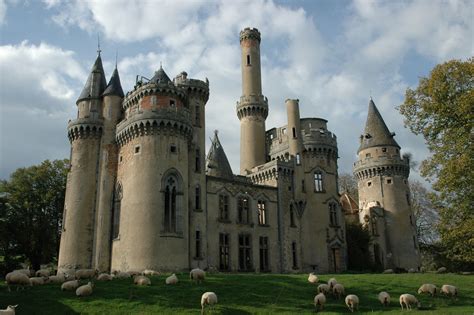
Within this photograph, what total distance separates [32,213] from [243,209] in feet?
70.6

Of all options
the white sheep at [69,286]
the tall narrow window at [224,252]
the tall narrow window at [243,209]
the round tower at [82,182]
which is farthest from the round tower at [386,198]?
the white sheep at [69,286]

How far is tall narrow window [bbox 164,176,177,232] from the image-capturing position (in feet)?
122

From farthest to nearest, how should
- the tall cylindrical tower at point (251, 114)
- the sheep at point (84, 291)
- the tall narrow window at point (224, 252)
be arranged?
the tall cylindrical tower at point (251, 114), the tall narrow window at point (224, 252), the sheep at point (84, 291)

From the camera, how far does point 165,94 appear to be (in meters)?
40.2

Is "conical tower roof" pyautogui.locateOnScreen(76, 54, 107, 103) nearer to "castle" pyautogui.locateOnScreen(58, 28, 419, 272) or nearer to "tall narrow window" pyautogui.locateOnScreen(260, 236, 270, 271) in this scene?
"castle" pyautogui.locateOnScreen(58, 28, 419, 272)

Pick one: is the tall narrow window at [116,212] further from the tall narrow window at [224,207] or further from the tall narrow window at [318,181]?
the tall narrow window at [318,181]

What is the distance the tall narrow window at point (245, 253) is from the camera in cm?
4425

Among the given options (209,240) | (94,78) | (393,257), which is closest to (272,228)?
(209,240)

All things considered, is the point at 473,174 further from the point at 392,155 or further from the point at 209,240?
the point at 392,155

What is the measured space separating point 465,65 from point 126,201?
27060 millimetres

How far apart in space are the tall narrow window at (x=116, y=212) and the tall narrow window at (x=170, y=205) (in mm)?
4669

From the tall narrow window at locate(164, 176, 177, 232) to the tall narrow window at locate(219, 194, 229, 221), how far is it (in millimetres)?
6981

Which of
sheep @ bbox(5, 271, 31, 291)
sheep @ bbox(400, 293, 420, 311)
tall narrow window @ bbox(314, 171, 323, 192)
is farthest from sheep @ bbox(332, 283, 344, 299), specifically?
tall narrow window @ bbox(314, 171, 323, 192)

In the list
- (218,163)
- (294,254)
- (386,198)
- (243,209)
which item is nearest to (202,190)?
(243,209)
